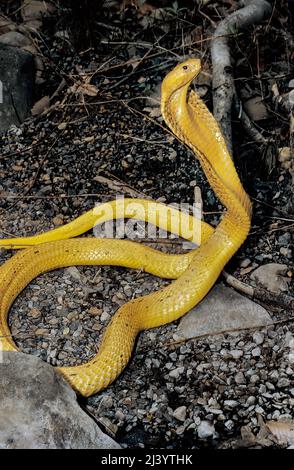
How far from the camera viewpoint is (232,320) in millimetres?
4062

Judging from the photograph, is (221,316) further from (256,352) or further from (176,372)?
(176,372)

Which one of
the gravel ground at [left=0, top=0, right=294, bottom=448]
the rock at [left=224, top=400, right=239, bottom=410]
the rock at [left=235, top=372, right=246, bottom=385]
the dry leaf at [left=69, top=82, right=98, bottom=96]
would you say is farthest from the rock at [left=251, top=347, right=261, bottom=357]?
the dry leaf at [left=69, top=82, right=98, bottom=96]

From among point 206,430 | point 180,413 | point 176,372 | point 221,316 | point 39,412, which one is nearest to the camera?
point 39,412

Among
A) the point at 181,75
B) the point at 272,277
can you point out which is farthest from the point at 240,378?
the point at 181,75

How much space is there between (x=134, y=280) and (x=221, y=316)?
706 mm

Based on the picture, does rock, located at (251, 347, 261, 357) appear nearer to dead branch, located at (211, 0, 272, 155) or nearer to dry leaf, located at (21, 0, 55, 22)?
dead branch, located at (211, 0, 272, 155)

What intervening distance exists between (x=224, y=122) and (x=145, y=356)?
1.97m

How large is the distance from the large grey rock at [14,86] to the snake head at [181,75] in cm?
279

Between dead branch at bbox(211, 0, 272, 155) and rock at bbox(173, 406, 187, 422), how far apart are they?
6.40ft

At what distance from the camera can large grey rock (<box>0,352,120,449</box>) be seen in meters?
3.04

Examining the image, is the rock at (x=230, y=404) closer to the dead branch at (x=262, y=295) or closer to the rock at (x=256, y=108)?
the dead branch at (x=262, y=295)

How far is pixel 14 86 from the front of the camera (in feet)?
19.3

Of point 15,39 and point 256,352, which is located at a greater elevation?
point 15,39
